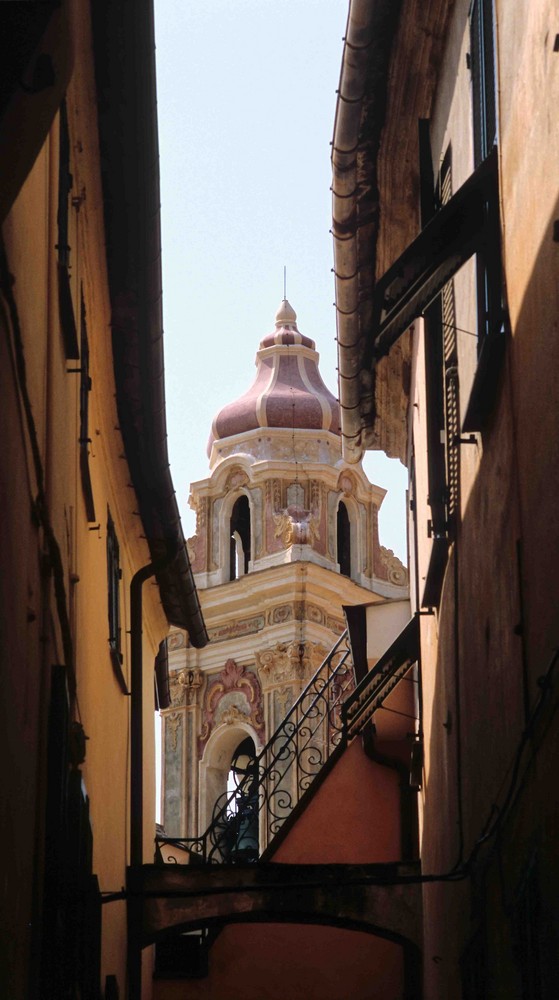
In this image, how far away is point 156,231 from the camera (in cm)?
1045

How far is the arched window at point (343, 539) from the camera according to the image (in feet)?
122

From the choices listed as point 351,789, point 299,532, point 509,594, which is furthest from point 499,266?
point 299,532

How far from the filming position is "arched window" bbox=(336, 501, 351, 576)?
37.2 m

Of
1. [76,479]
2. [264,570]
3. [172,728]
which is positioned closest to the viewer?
[76,479]

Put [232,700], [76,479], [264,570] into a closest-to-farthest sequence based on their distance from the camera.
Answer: [76,479]
[232,700]
[264,570]

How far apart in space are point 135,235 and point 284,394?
27.6m

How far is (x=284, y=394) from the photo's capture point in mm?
38219

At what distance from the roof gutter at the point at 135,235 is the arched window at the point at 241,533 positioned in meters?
23.0

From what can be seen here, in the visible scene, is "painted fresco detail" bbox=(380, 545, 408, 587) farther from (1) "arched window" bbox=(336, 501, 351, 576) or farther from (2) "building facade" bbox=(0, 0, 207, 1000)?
(2) "building facade" bbox=(0, 0, 207, 1000)

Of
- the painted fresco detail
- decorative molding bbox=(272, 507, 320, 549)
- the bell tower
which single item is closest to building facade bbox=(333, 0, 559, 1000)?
the bell tower

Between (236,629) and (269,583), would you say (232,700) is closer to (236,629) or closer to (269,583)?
(236,629)

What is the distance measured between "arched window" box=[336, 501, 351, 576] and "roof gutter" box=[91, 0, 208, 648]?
74.1 feet

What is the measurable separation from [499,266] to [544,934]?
9.65 feet

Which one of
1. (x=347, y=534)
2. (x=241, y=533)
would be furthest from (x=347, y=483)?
(x=241, y=533)
